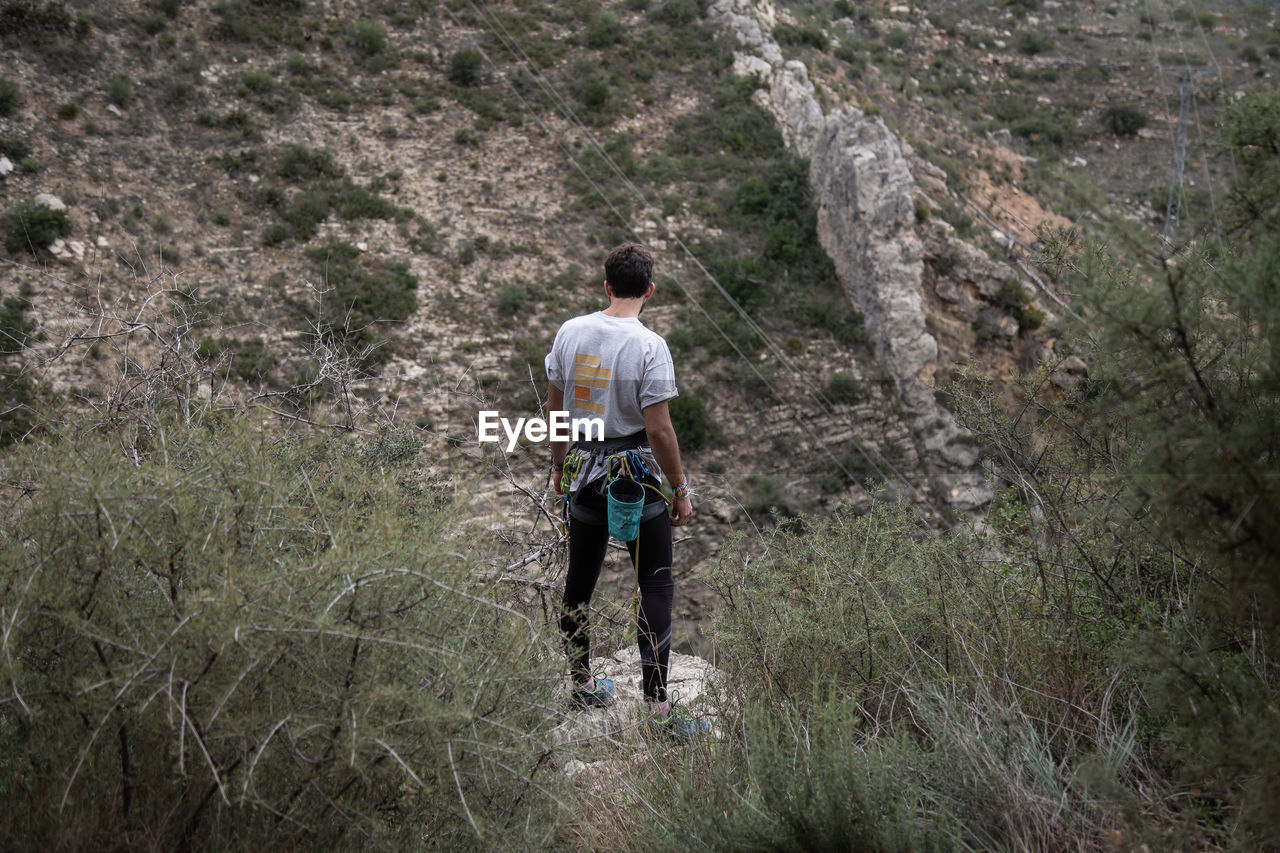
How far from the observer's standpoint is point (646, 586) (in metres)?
2.82

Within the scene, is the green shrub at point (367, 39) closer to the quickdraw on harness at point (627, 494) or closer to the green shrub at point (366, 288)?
the green shrub at point (366, 288)

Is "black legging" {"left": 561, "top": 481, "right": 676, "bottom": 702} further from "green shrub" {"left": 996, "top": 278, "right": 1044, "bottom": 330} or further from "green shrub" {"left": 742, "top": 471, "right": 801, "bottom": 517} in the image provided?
"green shrub" {"left": 996, "top": 278, "right": 1044, "bottom": 330}

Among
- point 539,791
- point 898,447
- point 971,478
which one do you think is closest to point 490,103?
point 898,447

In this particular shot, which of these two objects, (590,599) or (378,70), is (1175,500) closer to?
(590,599)

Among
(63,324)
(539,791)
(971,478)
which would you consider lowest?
(971,478)

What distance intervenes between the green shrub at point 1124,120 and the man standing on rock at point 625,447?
26.9 metres

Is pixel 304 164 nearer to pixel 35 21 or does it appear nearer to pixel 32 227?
pixel 32 227

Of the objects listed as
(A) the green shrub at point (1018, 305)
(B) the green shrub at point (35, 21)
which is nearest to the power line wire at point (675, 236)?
(A) the green shrub at point (1018, 305)

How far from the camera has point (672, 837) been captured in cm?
186

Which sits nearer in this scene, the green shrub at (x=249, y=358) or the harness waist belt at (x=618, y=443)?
the harness waist belt at (x=618, y=443)

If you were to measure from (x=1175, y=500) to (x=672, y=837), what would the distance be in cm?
132

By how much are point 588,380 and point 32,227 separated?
1057 centimetres

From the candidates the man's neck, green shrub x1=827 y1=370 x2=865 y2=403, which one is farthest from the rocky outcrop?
green shrub x1=827 y1=370 x2=865 y2=403

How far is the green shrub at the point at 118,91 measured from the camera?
12.1 meters
